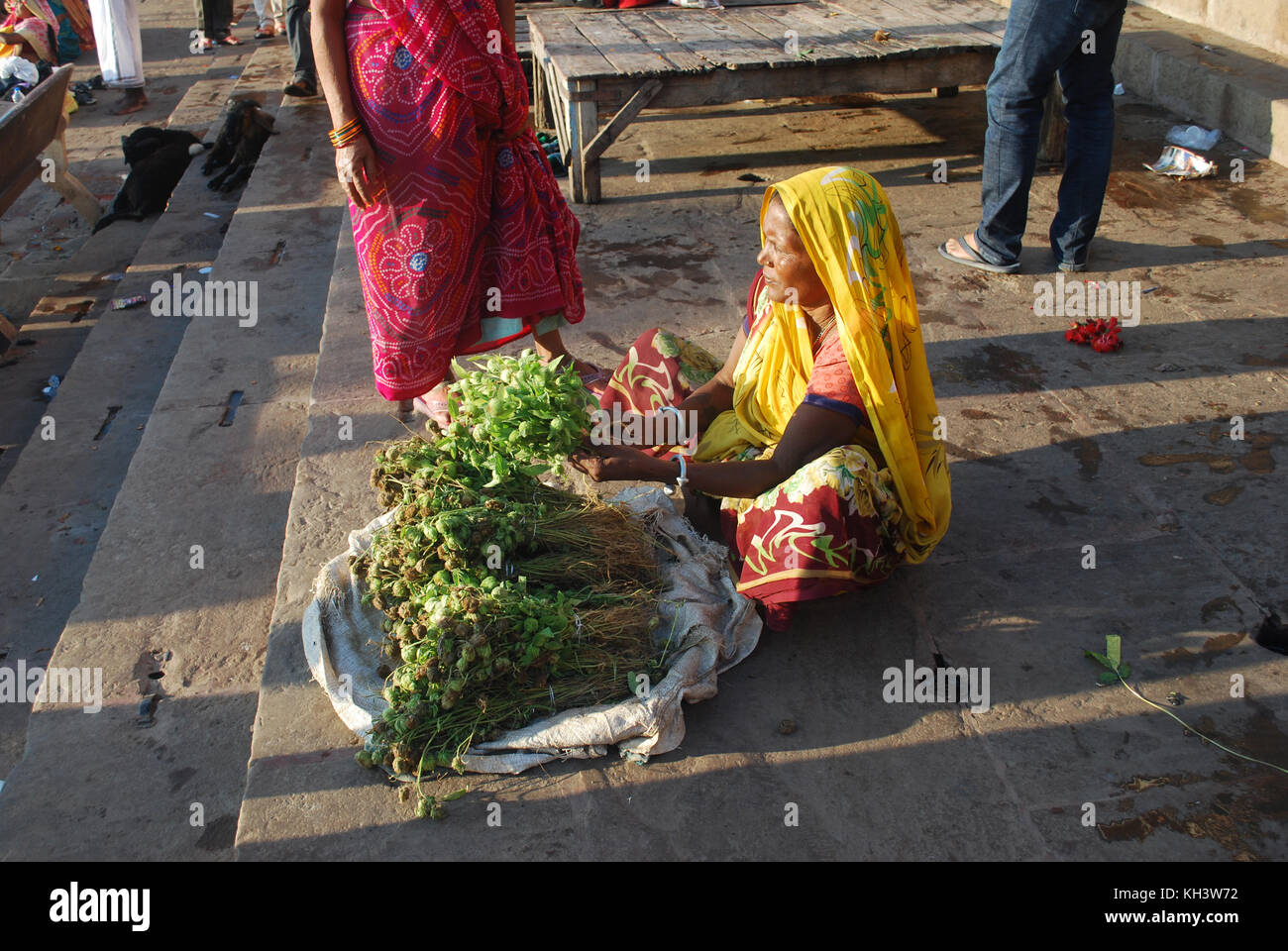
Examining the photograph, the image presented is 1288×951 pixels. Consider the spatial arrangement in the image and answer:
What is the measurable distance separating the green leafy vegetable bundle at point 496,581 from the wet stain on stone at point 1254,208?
3.96 m

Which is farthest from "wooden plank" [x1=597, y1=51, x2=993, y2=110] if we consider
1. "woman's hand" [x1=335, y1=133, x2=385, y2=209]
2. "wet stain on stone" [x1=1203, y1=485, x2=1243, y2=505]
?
"wet stain on stone" [x1=1203, y1=485, x2=1243, y2=505]

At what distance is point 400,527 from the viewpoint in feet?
A: 8.63

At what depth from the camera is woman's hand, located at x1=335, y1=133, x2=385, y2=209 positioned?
3113 millimetres

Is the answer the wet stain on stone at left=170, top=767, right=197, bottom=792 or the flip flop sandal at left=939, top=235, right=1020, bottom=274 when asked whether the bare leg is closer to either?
the wet stain on stone at left=170, top=767, right=197, bottom=792

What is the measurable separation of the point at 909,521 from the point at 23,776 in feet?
8.47

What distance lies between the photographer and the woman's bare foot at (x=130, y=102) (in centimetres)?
1024

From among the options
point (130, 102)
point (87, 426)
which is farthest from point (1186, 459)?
point (130, 102)

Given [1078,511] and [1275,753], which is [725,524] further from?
[1275,753]

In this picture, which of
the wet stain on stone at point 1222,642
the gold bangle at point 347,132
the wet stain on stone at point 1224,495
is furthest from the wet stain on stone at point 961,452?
the gold bangle at point 347,132

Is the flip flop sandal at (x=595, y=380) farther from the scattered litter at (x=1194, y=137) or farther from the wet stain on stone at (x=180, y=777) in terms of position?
the scattered litter at (x=1194, y=137)

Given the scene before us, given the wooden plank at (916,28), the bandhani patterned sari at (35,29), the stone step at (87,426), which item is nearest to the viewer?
the stone step at (87,426)

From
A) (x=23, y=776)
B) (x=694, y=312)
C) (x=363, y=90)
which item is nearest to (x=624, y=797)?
(x=23, y=776)

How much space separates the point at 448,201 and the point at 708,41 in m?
3.18

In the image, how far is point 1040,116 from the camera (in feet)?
14.0
